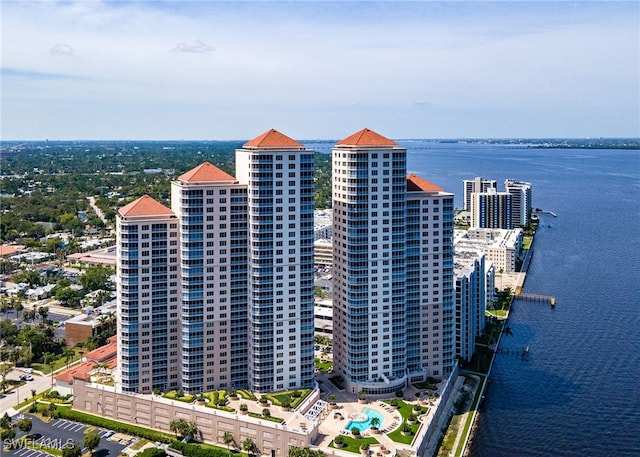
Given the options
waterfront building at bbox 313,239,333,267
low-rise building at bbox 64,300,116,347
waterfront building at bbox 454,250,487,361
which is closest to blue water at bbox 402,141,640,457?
waterfront building at bbox 454,250,487,361

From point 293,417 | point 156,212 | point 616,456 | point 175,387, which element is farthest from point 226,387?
point 616,456

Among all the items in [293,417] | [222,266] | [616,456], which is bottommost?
[616,456]

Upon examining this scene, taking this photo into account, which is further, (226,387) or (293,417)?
(226,387)

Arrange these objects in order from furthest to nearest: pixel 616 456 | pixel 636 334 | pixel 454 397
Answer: pixel 636 334 < pixel 454 397 < pixel 616 456

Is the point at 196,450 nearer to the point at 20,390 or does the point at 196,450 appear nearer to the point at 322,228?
the point at 20,390

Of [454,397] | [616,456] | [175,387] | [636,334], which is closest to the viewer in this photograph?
[616,456]

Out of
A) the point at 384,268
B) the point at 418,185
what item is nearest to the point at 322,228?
the point at 418,185

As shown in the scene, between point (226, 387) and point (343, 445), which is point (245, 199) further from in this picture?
point (343, 445)
